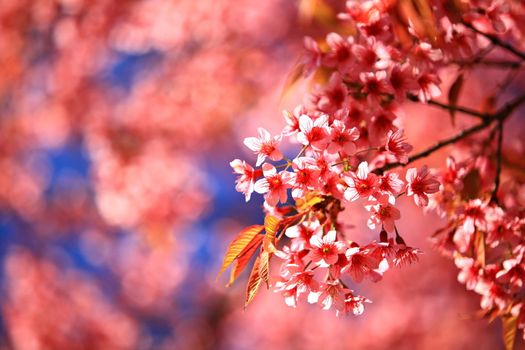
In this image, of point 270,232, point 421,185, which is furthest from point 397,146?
point 270,232

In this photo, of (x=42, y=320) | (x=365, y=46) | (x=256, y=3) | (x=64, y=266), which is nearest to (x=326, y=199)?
(x=365, y=46)

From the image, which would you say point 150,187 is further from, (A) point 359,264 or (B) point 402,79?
(A) point 359,264

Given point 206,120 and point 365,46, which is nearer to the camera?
point 365,46

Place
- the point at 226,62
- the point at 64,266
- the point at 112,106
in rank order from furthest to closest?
the point at 64,266 < the point at 112,106 < the point at 226,62

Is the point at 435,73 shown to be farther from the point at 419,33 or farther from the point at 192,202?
the point at 192,202

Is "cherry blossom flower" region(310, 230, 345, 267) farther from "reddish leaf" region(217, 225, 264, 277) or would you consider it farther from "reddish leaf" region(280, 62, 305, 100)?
"reddish leaf" region(280, 62, 305, 100)

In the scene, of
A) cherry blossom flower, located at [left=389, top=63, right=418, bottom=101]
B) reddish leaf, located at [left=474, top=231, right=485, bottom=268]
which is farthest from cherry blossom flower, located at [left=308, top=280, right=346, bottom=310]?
cherry blossom flower, located at [left=389, top=63, right=418, bottom=101]
